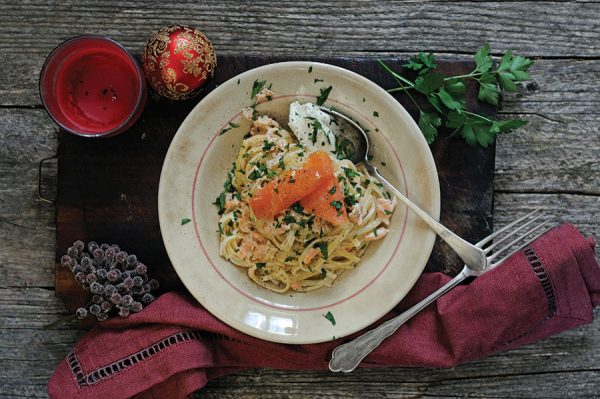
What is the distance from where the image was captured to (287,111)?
3.08 metres

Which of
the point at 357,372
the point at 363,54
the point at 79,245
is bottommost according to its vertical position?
the point at 357,372

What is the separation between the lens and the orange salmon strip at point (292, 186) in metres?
2.77

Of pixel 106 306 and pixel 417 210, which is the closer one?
pixel 417 210

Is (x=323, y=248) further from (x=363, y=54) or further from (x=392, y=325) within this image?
(x=363, y=54)

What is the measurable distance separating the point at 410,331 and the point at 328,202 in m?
0.90

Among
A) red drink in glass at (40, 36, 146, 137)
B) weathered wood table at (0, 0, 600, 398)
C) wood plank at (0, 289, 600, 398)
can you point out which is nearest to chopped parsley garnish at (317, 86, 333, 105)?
weathered wood table at (0, 0, 600, 398)

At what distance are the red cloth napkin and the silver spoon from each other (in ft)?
0.52

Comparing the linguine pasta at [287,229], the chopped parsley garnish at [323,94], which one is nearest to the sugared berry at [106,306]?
the linguine pasta at [287,229]

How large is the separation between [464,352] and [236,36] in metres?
2.17

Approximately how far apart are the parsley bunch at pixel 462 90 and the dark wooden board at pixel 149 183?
65 mm

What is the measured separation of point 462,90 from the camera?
314cm

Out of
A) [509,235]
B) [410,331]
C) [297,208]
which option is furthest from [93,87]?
[509,235]

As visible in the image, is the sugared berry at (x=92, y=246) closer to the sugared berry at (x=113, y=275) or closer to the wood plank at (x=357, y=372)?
the sugared berry at (x=113, y=275)

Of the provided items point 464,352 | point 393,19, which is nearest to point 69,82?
point 393,19
